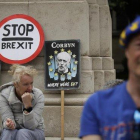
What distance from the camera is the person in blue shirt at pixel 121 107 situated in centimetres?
206

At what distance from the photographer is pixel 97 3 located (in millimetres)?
9273

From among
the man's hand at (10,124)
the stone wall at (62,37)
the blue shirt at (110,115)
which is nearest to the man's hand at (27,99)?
the man's hand at (10,124)

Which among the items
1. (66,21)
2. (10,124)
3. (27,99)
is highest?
(66,21)

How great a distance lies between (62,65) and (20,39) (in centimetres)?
82

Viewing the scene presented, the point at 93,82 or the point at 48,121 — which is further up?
the point at 93,82

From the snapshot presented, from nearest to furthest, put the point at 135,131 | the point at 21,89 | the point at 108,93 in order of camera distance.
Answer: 1. the point at 135,131
2. the point at 108,93
3. the point at 21,89

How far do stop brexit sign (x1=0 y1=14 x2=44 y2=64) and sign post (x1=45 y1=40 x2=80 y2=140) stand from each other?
0.21 m

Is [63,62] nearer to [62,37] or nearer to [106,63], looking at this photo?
[62,37]

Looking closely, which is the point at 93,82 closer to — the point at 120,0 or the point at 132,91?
the point at 132,91

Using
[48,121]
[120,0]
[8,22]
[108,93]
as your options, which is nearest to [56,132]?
[48,121]

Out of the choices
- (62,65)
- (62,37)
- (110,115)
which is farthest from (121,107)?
(62,37)

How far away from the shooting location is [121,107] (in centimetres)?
210

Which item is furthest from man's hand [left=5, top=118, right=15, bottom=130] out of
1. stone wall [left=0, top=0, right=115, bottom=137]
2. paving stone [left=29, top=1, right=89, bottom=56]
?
paving stone [left=29, top=1, right=89, bottom=56]

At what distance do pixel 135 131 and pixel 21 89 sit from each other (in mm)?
3856
